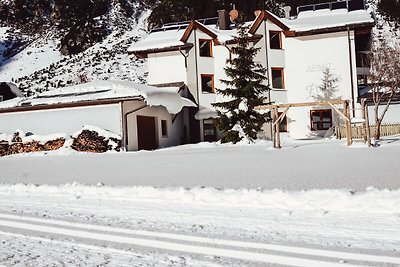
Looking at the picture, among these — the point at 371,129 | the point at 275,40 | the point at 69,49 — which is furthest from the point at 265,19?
the point at 69,49

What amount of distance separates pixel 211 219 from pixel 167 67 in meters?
23.9

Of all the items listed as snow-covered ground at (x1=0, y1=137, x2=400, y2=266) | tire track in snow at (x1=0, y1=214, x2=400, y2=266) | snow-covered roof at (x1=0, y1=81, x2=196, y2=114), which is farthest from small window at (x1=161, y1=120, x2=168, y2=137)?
tire track in snow at (x1=0, y1=214, x2=400, y2=266)

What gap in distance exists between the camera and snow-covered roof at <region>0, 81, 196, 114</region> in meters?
22.4

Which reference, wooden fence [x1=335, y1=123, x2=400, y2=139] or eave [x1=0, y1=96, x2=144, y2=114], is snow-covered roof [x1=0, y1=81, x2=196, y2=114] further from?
wooden fence [x1=335, y1=123, x2=400, y2=139]

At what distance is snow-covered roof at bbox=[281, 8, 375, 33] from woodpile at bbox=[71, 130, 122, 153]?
44.8 feet

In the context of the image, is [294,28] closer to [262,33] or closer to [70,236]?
[262,33]

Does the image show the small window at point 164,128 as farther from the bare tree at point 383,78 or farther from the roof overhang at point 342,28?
the bare tree at point 383,78

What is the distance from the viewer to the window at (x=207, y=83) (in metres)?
28.2

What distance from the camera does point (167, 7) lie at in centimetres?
5475

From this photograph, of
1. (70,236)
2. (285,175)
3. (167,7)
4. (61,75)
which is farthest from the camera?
(61,75)

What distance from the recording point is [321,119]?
26.6 m

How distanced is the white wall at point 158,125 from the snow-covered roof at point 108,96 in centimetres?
85

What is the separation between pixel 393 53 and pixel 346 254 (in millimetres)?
26691

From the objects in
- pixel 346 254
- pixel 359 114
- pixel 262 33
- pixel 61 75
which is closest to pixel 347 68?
pixel 359 114
